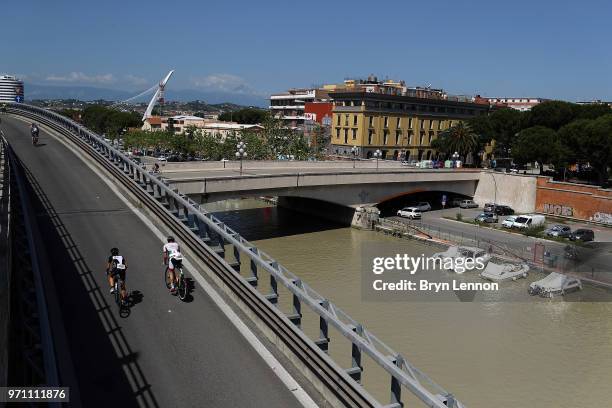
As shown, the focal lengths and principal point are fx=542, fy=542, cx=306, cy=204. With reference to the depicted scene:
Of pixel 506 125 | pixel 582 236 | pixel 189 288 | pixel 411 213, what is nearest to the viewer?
pixel 189 288

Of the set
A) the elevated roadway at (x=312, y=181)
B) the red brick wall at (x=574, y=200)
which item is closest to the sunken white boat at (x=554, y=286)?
the elevated roadway at (x=312, y=181)

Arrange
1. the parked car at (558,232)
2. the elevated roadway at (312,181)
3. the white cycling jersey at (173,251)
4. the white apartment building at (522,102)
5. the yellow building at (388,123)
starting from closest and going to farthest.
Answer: the white cycling jersey at (173,251) → the elevated roadway at (312,181) → the parked car at (558,232) → the yellow building at (388,123) → the white apartment building at (522,102)

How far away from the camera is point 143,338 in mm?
10102

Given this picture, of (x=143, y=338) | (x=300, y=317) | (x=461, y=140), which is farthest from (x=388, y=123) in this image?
(x=143, y=338)

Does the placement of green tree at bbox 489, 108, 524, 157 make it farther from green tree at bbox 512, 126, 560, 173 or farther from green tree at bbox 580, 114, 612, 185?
green tree at bbox 580, 114, 612, 185

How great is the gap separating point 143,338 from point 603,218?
4567 cm

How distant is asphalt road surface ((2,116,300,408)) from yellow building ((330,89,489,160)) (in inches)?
2472

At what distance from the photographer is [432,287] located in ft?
95.4

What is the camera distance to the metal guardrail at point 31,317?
8.57 m

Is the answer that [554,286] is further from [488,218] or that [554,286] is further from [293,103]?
[293,103]

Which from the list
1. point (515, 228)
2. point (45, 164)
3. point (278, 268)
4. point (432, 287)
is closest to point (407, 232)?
point (515, 228)

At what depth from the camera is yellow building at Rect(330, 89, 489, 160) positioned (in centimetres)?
7688

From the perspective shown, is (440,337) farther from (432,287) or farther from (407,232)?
(407,232)

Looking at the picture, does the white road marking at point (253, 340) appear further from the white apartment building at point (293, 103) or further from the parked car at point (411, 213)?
the white apartment building at point (293, 103)
